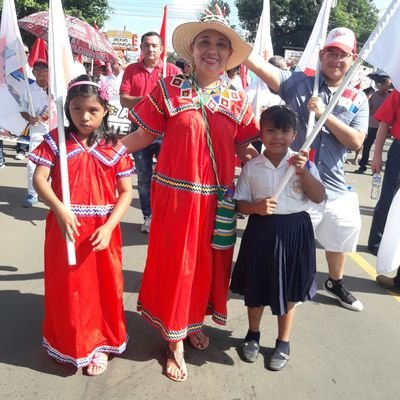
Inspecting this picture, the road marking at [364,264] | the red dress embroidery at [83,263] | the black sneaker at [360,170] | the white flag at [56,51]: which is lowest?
the black sneaker at [360,170]

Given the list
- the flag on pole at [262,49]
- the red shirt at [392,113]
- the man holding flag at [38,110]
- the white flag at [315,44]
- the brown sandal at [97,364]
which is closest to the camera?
the brown sandal at [97,364]

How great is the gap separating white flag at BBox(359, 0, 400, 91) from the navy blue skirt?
0.88m

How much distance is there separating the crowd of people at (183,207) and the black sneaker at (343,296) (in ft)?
3.20

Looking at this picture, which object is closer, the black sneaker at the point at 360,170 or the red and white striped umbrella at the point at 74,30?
the red and white striped umbrella at the point at 74,30

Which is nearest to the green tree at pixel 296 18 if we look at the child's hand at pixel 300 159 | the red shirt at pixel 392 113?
the red shirt at pixel 392 113

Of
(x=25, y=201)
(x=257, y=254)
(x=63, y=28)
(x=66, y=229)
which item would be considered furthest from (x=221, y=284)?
(x=25, y=201)

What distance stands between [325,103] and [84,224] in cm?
174

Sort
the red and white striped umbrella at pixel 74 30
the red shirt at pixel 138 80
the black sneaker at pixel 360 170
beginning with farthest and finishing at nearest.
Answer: the black sneaker at pixel 360 170, the red and white striped umbrella at pixel 74 30, the red shirt at pixel 138 80

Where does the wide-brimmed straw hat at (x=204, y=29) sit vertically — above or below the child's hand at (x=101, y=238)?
above

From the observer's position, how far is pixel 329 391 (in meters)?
2.45

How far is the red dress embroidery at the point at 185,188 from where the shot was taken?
234cm

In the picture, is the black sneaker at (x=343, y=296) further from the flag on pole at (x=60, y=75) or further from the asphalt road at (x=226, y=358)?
the flag on pole at (x=60, y=75)

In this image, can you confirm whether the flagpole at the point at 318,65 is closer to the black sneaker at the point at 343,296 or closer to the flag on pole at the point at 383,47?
the flag on pole at the point at 383,47

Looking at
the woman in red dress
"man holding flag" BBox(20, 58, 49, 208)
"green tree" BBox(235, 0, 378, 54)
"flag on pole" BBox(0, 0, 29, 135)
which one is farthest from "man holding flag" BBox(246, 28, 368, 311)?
"green tree" BBox(235, 0, 378, 54)
